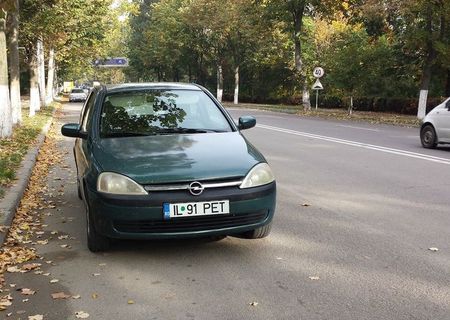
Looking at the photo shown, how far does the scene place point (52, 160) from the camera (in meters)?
11.5

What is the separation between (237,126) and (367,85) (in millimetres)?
29724

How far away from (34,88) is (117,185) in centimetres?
2218

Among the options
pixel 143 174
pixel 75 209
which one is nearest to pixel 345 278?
pixel 143 174

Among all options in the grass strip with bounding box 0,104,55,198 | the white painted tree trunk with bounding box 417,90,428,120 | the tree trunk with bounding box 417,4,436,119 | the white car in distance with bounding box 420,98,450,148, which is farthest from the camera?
the white painted tree trunk with bounding box 417,90,428,120

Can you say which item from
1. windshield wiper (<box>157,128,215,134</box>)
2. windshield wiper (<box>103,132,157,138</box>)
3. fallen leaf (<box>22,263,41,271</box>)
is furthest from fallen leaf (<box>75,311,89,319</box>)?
windshield wiper (<box>157,128,215,134</box>)

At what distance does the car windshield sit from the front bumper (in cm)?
109

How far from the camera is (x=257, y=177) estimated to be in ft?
15.9

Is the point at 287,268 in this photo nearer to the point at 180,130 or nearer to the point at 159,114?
the point at 180,130

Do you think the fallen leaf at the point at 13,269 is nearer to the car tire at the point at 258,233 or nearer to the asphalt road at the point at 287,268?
the asphalt road at the point at 287,268

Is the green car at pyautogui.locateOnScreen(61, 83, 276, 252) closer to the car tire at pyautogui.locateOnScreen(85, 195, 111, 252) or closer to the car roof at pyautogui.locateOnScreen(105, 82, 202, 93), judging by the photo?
the car tire at pyautogui.locateOnScreen(85, 195, 111, 252)

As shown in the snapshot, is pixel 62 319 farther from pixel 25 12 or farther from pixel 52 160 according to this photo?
pixel 25 12

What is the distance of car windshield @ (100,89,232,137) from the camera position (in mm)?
5641

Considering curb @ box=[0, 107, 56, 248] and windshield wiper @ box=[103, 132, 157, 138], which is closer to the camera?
windshield wiper @ box=[103, 132, 157, 138]

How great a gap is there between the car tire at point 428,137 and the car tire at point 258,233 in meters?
9.86
